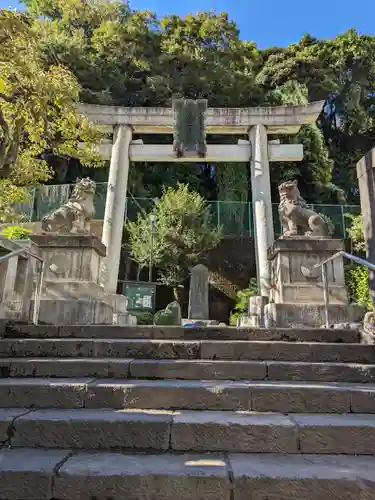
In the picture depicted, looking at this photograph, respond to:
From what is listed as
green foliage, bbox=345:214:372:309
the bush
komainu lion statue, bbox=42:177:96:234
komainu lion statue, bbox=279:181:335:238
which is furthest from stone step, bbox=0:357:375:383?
the bush

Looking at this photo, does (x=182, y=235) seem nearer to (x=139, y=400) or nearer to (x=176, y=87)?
(x=176, y=87)

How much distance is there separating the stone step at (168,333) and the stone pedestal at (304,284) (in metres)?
2.38

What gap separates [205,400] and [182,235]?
47.7 ft

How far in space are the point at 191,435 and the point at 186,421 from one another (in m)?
0.09

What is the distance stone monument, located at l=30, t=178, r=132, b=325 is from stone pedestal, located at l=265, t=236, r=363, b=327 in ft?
11.4

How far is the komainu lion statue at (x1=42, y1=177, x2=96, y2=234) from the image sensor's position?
7.32 meters

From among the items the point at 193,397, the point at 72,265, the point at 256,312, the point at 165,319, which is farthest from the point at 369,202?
the point at 165,319

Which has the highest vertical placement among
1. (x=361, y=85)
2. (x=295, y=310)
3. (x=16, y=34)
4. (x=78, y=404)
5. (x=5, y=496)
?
(x=361, y=85)

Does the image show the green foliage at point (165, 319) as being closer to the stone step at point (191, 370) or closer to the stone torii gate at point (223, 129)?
the stone torii gate at point (223, 129)

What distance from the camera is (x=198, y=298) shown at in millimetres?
12453

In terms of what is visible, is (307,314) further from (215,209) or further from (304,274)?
(215,209)

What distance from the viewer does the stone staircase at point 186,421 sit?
1.77 m

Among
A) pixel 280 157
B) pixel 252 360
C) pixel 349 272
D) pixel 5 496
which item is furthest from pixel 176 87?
pixel 5 496

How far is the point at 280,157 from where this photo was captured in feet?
38.9
